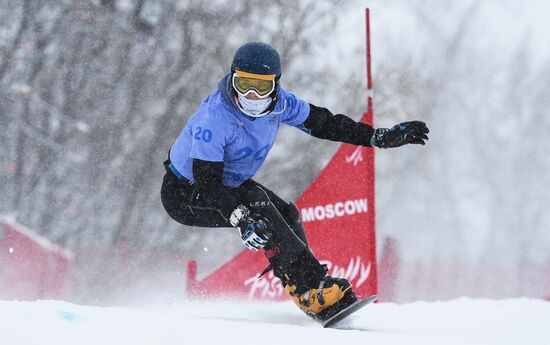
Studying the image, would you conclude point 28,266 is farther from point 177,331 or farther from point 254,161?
point 177,331

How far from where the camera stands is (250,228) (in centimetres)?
328

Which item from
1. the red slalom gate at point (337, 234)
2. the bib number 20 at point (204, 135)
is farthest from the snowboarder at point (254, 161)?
the red slalom gate at point (337, 234)

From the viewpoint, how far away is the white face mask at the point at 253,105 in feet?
10.9

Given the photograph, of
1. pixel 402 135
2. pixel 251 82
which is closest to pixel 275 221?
pixel 251 82

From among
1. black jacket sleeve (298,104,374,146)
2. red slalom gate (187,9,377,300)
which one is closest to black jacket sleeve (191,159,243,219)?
black jacket sleeve (298,104,374,146)

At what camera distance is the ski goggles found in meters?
3.31

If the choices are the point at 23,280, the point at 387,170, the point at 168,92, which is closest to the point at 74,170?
the point at 168,92

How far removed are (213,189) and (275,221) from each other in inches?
14.4

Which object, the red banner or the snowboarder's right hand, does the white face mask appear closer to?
the snowboarder's right hand

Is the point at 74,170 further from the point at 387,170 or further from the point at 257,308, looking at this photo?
the point at 257,308

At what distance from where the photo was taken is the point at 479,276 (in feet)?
68.2

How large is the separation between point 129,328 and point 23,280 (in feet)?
26.4

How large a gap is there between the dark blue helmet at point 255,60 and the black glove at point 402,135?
Result: 2.47ft

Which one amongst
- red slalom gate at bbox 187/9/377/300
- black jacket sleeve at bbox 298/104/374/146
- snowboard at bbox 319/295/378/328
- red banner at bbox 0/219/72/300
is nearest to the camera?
snowboard at bbox 319/295/378/328
